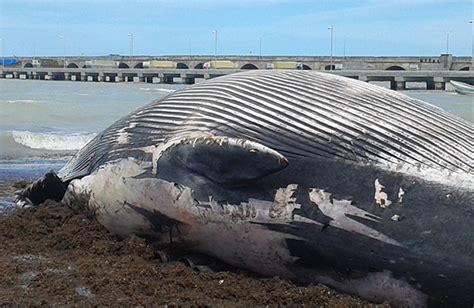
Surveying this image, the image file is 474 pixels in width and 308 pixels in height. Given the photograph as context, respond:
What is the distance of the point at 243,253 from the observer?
5770 mm

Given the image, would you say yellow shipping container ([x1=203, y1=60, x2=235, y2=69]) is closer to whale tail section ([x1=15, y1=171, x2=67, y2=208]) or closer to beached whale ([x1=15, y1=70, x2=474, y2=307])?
whale tail section ([x1=15, y1=171, x2=67, y2=208])

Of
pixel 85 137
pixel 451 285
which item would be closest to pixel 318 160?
pixel 451 285

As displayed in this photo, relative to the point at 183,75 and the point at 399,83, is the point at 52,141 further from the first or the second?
the point at 183,75

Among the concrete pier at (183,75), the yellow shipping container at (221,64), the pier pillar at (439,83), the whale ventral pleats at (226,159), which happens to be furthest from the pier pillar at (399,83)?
the whale ventral pleats at (226,159)

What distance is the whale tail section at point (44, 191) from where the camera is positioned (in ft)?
25.0

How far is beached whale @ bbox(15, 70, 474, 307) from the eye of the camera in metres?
4.92

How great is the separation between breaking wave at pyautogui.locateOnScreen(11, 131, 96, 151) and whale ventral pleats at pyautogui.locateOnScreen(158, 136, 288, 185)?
11931mm

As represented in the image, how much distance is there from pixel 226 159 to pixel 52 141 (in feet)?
44.7

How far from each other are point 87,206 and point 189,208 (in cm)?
163

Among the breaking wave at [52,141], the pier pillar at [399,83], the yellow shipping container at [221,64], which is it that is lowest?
the breaking wave at [52,141]

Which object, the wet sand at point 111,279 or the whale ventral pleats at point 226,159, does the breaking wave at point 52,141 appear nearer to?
the wet sand at point 111,279

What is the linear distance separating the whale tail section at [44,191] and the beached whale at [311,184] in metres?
1.25

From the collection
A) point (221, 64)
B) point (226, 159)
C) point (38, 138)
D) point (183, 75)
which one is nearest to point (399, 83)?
point (183, 75)

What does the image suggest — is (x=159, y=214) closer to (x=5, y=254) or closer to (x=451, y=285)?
(x=5, y=254)
